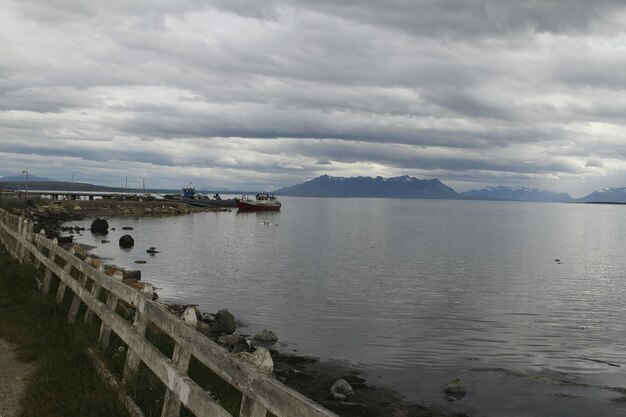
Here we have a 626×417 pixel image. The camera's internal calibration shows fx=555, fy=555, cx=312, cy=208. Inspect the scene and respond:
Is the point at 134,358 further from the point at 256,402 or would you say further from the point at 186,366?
the point at 256,402

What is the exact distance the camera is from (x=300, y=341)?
22.7m

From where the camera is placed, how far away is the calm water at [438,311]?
1827 centimetres

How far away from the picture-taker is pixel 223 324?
2272 centimetres

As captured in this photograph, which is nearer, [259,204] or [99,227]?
[99,227]

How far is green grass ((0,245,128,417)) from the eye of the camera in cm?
723

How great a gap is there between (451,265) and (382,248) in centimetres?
1733

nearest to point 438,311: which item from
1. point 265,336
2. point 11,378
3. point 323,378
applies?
point 265,336

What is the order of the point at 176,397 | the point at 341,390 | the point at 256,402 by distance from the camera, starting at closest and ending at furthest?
the point at 256,402
the point at 176,397
the point at 341,390

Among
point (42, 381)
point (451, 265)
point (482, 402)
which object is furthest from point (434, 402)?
point (451, 265)

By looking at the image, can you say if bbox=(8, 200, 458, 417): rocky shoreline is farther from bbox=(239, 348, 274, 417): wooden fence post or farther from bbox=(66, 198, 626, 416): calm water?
bbox=(239, 348, 274, 417): wooden fence post

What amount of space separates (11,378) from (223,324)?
14.2 m

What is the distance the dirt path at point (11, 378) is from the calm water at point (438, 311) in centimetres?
1110

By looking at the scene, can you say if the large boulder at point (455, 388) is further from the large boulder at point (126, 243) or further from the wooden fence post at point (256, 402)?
the large boulder at point (126, 243)

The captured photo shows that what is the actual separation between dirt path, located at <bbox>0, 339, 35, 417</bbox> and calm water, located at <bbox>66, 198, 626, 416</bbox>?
1110 cm
